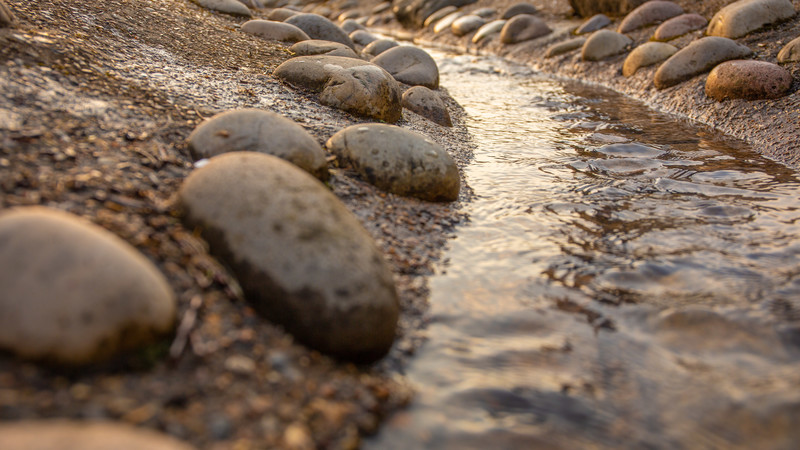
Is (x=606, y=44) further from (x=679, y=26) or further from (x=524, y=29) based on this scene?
(x=524, y=29)

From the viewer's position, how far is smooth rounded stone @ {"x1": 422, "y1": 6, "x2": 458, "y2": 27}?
14672 mm

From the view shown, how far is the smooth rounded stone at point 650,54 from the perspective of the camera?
7836mm

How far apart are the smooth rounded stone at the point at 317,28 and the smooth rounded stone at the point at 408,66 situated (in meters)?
0.82

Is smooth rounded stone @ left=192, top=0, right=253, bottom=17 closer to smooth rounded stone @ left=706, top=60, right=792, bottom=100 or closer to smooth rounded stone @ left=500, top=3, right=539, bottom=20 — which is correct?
smooth rounded stone @ left=706, top=60, right=792, bottom=100

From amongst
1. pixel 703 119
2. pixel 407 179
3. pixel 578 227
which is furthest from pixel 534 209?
pixel 703 119

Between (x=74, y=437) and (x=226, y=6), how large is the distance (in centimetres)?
690

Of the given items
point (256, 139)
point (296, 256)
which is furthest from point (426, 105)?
point (296, 256)

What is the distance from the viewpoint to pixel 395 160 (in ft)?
12.0

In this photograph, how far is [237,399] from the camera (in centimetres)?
176

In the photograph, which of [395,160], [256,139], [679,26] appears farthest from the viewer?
[679,26]

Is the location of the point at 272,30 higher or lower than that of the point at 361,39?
higher

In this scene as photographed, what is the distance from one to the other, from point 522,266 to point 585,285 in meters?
0.38

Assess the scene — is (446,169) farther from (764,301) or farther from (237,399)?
(237,399)

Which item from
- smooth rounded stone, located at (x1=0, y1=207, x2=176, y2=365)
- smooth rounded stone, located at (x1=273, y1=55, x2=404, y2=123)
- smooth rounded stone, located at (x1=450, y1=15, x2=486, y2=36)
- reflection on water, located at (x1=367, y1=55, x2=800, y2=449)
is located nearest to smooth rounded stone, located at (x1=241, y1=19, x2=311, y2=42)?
smooth rounded stone, located at (x1=273, y1=55, x2=404, y2=123)
